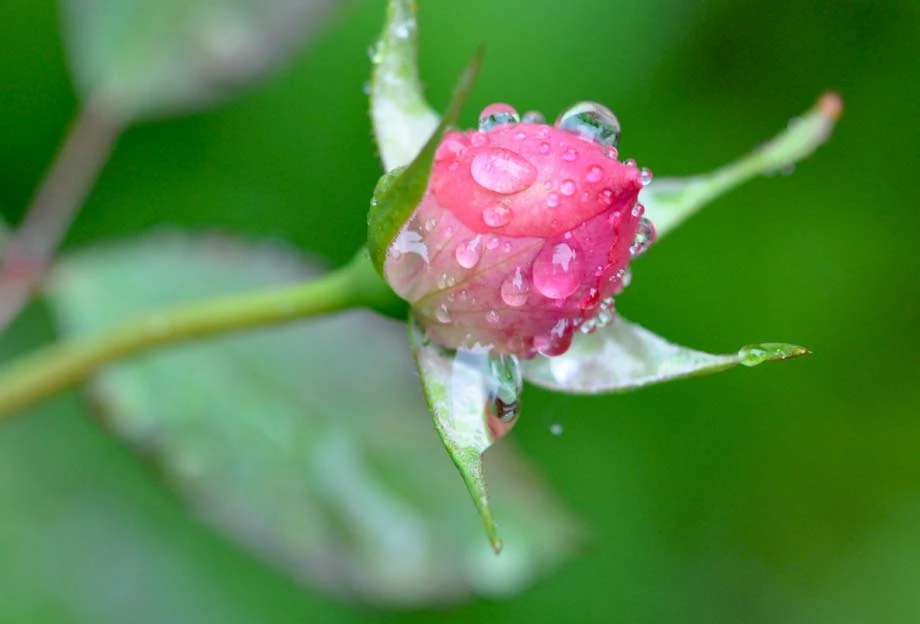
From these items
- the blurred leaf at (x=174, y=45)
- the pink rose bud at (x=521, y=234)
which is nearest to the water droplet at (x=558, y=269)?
the pink rose bud at (x=521, y=234)

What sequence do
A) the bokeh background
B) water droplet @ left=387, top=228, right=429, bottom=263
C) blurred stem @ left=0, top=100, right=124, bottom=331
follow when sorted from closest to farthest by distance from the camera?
water droplet @ left=387, top=228, right=429, bottom=263 → blurred stem @ left=0, top=100, right=124, bottom=331 → the bokeh background

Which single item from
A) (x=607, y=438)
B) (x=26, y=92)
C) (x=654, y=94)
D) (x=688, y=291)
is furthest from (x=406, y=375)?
(x=26, y=92)

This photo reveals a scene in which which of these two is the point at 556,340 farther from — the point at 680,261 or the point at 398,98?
the point at 680,261

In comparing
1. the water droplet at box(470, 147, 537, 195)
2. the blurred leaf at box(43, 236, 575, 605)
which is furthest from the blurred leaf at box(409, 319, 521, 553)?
the blurred leaf at box(43, 236, 575, 605)

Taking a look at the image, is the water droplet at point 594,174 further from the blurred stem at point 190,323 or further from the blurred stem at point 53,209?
the blurred stem at point 53,209

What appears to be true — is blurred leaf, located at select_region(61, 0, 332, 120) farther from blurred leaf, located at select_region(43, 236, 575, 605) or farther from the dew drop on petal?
the dew drop on petal

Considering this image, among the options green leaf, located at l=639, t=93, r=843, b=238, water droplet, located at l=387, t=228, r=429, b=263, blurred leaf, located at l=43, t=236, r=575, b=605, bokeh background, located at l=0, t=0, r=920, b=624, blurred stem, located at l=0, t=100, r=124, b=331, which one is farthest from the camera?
bokeh background, located at l=0, t=0, r=920, b=624

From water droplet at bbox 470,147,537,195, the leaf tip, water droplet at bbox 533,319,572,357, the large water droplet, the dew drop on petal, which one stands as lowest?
water droplet at bbox 533,319,572,357
